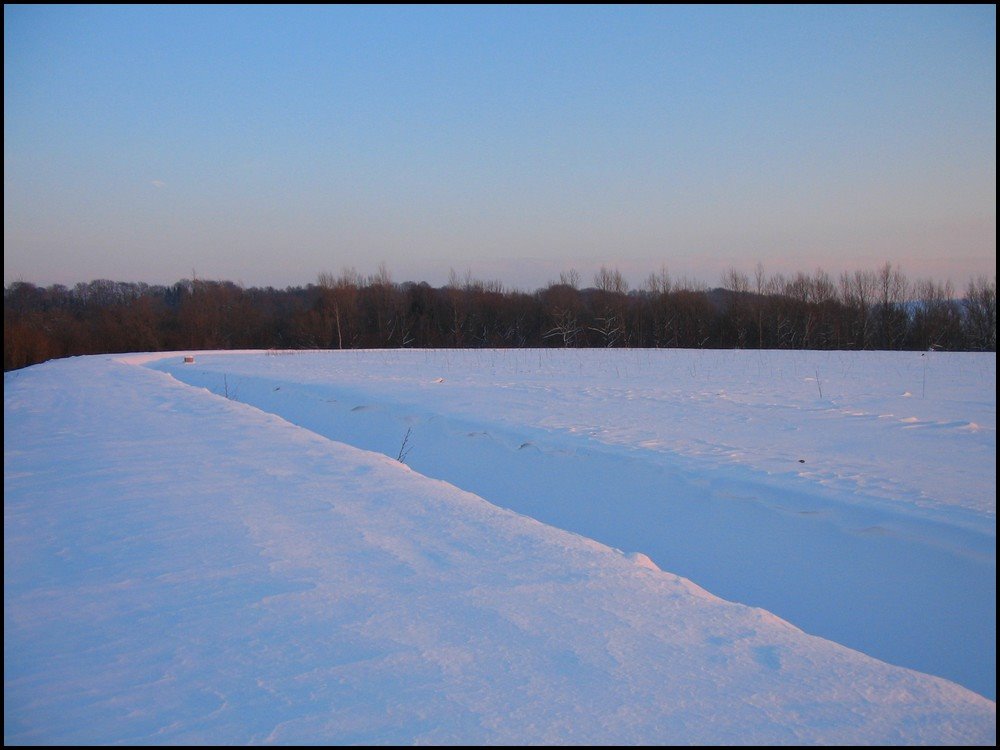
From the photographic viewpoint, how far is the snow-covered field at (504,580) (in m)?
1.95

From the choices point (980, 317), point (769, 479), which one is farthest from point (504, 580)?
point (980, 317)

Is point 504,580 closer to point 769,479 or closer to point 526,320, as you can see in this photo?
point 769,479

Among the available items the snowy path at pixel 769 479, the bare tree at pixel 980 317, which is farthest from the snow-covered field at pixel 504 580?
Answer: the bare tree at pixel 980 317

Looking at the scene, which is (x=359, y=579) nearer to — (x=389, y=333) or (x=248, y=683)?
(x=248, y=683)

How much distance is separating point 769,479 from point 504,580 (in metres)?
4.21

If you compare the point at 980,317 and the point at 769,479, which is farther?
the point at 980,317

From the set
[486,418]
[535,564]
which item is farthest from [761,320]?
[535,564]

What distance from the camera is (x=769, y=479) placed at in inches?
244

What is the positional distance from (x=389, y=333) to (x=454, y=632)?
162 feet

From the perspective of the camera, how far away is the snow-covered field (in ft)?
6.40

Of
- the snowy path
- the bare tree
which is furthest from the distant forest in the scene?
the snowy path

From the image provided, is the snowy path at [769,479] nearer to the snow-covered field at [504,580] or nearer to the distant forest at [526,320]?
the snow-covered field at [504,580]

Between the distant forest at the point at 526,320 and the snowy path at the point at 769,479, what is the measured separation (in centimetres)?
3006

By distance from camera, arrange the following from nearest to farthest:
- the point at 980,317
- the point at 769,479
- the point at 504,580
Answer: the point at 504,580
the point at 769,479
the point at 980,317
